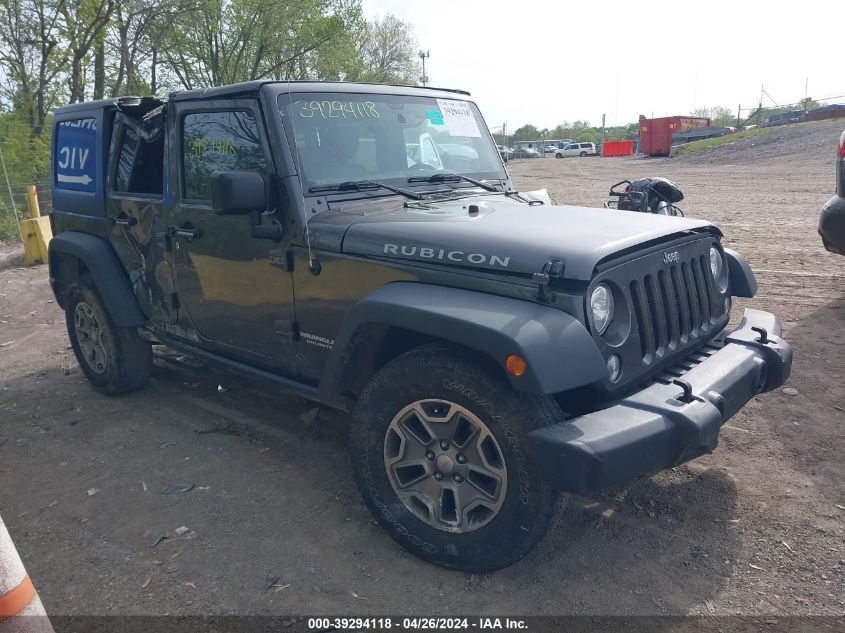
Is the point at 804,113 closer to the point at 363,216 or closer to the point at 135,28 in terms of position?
the point at 135,28

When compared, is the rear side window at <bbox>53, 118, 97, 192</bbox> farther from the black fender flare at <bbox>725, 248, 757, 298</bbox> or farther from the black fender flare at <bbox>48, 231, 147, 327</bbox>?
the black fender flare at <bbox>725, 248, 757, 298</bbox>

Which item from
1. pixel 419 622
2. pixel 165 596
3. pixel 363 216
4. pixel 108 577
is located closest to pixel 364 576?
pixel 419 622

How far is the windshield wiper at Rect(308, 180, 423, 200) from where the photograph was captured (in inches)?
135

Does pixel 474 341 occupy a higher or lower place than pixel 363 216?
lower

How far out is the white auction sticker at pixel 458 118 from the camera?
417cm

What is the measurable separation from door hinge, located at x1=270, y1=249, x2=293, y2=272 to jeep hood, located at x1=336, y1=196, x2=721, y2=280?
0.37 m

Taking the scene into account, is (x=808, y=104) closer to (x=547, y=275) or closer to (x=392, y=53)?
(x=392, y=53)

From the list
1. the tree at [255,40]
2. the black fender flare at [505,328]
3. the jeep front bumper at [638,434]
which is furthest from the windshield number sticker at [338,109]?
the tree at [255,40]

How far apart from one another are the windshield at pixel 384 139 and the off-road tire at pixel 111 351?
223cm

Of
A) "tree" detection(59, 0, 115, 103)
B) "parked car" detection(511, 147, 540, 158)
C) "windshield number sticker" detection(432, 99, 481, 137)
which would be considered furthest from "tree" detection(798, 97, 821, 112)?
"windshield number sticker" detection(432, 99, 481, 137)

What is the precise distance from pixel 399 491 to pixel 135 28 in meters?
21.0

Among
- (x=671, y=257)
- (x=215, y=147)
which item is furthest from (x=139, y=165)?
(x=671, y=257)

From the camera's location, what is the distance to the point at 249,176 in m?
3.18

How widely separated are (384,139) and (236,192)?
1005 mm
